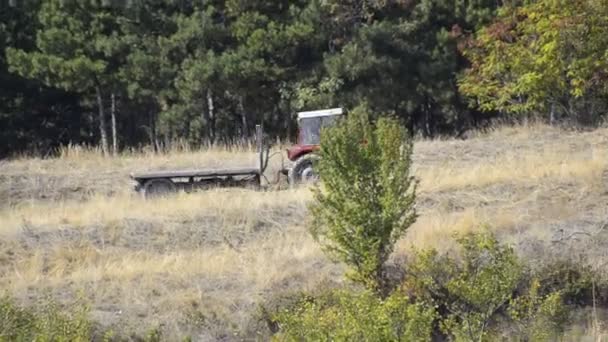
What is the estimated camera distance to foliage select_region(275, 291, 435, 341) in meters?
8.73

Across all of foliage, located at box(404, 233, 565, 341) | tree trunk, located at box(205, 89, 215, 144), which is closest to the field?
foliage, located at box(404, 233, 565, 341)

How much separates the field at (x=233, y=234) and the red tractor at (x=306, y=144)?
119cm

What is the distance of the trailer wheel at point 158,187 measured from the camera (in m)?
23.7

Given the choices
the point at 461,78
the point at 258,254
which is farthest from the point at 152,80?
the point at 258,254

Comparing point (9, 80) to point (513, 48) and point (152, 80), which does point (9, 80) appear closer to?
point (152, 80)

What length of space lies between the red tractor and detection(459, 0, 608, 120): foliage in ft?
24.0

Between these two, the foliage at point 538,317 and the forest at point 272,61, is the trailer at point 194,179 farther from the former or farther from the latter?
the foliage at point 538,317

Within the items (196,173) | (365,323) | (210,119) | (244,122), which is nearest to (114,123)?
(210,119)

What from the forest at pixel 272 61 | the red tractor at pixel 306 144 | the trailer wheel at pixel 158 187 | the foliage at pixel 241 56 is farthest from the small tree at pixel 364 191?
the foliage at pixel 241 56

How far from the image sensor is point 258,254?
18344 millimetres

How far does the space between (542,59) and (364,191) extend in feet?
49.6

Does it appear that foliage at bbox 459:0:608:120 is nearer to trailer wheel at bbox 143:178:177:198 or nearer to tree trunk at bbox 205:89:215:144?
tree trunk at bbox 205:89:215:144

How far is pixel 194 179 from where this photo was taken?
79.6 feet

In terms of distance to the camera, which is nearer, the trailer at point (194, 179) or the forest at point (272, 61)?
the trailer at point (194, 179)
